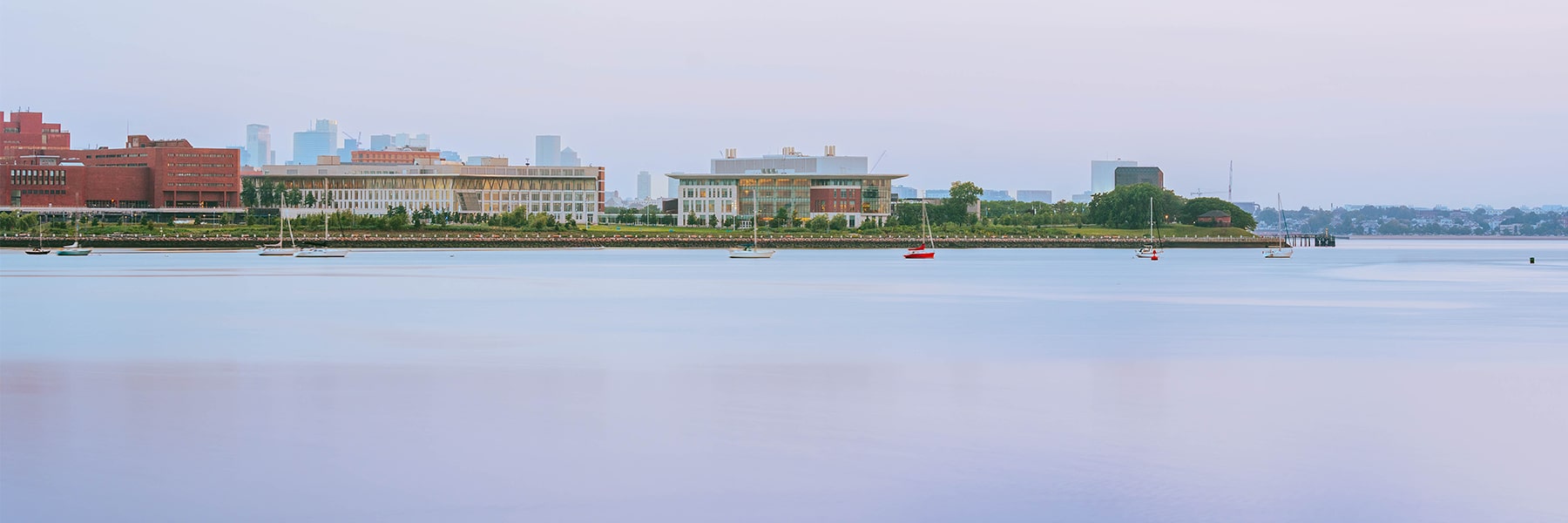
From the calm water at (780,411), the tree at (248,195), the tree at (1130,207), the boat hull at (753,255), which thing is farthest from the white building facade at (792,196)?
the calm water at (780,411)

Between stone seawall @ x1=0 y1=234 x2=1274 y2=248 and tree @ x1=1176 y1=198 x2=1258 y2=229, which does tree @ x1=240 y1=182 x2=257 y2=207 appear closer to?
stone seawall @ x1=0 y1=234 x2=1274 y2=248

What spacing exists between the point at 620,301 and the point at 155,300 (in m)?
15.5

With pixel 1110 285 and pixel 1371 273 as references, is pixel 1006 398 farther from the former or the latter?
pixel 1371 273

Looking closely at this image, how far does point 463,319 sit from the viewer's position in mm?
40562

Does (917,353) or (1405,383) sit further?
(917,353)

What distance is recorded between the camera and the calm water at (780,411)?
49.6 ft

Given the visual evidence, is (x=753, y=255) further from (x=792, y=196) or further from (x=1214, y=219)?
(x=1214, y=219)

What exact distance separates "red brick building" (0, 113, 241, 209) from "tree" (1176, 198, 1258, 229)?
124 metres

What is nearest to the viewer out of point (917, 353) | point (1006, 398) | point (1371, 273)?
point (1006, 398)

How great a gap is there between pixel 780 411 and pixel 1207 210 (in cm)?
17138

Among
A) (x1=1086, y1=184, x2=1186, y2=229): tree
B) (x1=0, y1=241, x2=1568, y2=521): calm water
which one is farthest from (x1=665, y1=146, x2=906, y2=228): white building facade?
(x1=0, y1=241, x2=1568, y2=521): calm water

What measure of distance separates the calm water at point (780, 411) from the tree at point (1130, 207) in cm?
12674

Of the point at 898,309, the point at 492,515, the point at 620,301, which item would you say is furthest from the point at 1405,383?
the point at 620,301

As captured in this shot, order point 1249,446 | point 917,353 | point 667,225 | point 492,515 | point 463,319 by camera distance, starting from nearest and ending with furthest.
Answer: point 492,515 < point 1249,446 < point 917,353 < point 463,319 < point 667,225
